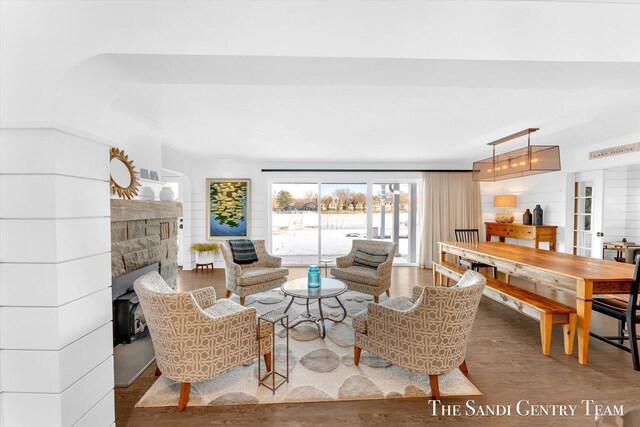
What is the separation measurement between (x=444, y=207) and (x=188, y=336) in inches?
231

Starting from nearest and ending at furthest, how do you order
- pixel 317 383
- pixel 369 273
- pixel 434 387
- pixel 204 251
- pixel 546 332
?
1. pixel 434 387
2. pixel 317 383
3. pixel 546 332
4. pixel 369 273
5. pixel 204 251

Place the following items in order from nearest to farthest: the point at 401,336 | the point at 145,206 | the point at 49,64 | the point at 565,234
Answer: the point at 49,64
the point at 401,336
the point at 145,206
the point at 565,234

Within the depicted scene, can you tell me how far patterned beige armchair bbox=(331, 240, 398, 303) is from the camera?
3.89 meters

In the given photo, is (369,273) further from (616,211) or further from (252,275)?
(616,211)

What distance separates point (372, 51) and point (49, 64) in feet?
4.80

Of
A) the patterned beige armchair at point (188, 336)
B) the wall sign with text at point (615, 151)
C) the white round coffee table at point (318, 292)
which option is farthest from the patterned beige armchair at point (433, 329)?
the wall sign with text at point (615, 151)

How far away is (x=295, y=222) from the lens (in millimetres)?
6414

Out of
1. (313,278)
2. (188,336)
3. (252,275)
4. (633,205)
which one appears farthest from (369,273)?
(633,205)

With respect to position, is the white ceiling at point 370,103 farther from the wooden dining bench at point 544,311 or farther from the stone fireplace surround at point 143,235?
the wooden dining bench at point 544,311

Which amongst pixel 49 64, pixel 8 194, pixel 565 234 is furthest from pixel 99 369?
pixel 565 234

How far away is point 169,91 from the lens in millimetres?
2449

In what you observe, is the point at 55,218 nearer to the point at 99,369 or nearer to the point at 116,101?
the point at 99,369

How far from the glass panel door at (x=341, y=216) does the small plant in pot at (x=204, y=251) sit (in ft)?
7.84

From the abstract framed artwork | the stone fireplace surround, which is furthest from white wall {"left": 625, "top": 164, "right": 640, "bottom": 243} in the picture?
the stone fireplace surround
